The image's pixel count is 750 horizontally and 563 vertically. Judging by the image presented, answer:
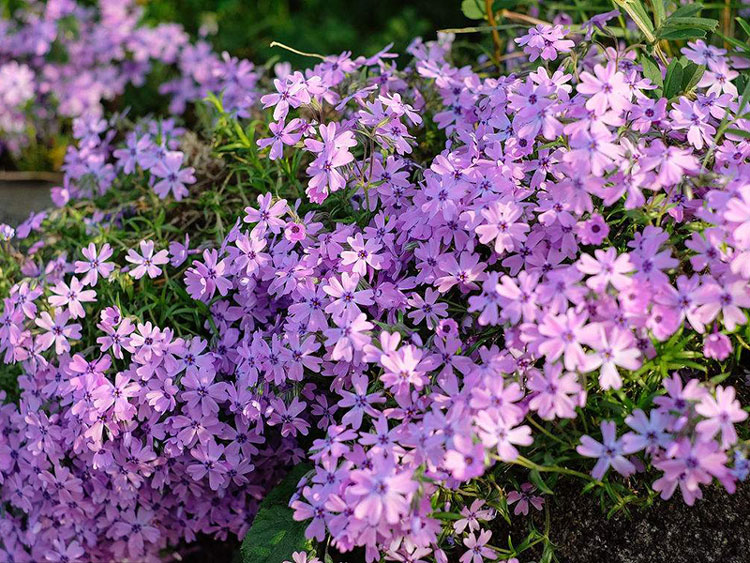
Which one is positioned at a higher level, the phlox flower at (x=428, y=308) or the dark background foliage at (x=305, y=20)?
the phlox flower at (x=428, y=308)

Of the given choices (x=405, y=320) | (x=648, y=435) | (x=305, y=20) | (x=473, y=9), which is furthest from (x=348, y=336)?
(x=305, y=20)

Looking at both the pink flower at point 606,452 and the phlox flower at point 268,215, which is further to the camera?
the phlox flower at point 268,215

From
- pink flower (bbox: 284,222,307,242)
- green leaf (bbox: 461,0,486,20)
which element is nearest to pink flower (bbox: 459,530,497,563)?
pink flower (bbox: 284,222,307,242)

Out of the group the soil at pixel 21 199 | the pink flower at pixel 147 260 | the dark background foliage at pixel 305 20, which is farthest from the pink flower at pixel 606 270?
the dark background foliage at pixel 305 20

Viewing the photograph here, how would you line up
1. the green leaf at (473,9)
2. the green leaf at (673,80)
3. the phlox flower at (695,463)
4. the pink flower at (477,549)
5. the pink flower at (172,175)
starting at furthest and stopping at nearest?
1. the green leaf at (473,9)
2. the pink flower at (172,175)
3. the green leaf at (673,80)
4. the pink flower at (477,549)
5. the phlox flower at (695,463)

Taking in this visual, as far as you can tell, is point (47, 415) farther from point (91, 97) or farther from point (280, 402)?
point (91, 97)

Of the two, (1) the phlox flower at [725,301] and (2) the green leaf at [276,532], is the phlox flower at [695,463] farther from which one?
(2) the green leaf at [276,532]

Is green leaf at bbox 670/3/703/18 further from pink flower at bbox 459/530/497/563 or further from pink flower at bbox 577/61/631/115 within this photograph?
pink flower at bbox 459/530/497/563
